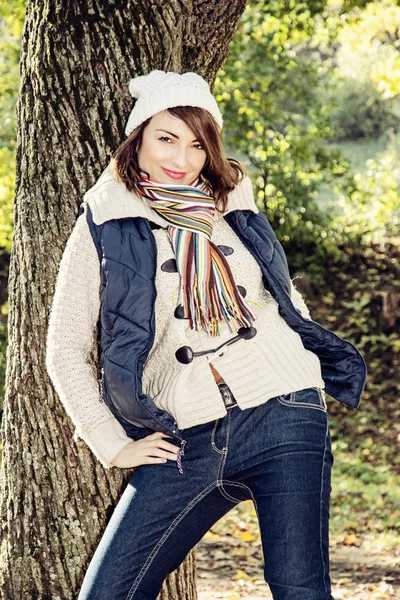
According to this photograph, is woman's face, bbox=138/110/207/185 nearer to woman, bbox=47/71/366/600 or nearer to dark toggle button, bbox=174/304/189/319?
woman, bbox=47/71/366/600

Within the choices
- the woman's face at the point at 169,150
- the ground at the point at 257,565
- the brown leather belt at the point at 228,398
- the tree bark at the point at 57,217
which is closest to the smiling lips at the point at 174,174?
the woman's face at the point at 169,150

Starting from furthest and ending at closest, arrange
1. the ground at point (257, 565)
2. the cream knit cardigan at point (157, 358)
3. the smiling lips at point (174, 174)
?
1. the ground at point (257, 565)
2. the smiling lips at point (174, 174)
3. the cream knit cardigan at point (157, 358)

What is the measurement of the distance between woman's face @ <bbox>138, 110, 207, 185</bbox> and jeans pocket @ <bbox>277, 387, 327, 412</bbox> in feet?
2.87

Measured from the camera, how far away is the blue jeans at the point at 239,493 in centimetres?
243

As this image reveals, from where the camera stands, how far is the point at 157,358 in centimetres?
265

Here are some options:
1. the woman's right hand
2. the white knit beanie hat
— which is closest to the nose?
the white knit beanie hat

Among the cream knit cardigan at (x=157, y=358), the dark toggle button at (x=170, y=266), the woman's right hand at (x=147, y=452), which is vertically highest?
the dark toggle button at (x=170, y=266)

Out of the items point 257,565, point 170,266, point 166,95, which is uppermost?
point 166,95

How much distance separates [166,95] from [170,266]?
0.61 meters

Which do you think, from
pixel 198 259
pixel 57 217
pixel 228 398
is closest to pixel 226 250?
pixel 198 259

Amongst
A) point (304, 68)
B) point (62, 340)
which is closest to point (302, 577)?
point (62, 340)

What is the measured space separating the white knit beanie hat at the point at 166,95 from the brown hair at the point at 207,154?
30 millimetres

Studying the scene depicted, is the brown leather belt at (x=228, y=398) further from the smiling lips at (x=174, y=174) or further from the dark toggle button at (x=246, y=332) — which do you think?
the smiling lips at (x=174, y=174)

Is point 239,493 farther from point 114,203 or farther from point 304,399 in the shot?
point 114,203
